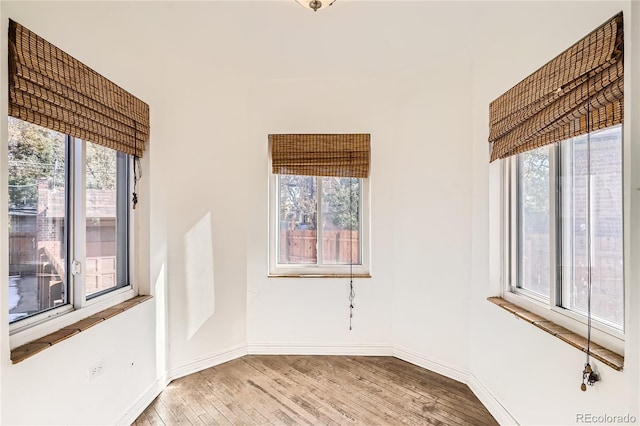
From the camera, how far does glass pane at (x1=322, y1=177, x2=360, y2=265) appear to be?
3033mm

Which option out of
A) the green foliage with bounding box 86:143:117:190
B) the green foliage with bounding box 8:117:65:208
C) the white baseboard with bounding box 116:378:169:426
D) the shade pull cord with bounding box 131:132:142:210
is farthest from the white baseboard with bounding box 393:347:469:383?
the green foliage with bounding box 8:117:65:208

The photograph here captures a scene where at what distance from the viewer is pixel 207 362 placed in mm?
2689

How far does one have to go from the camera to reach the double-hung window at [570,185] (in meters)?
1.35

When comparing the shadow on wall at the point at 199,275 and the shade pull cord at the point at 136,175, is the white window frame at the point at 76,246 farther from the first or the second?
the shadow on wall at the point at 199,275

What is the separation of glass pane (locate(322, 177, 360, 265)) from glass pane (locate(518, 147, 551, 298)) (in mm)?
1342

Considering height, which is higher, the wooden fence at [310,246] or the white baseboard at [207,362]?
the wooden fence at [310,246]

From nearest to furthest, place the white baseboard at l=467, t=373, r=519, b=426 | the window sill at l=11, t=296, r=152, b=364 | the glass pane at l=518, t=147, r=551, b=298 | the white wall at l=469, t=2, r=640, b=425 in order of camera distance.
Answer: the white wall at l=469, t=2, r=640, b=425 < the window sill at l=11, t=296, r=152, b=364 < the glass pane at l=518, t=147, r=551, b=298 < the white baseboard at l=467, t=373, r=519, b=426

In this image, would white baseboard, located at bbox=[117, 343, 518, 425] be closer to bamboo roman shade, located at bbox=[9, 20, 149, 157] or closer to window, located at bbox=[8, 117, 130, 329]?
window, located at bbox=[8, 117, 130, 329]

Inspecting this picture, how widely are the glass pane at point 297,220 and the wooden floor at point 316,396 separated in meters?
0.94

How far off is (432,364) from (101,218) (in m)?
2.68

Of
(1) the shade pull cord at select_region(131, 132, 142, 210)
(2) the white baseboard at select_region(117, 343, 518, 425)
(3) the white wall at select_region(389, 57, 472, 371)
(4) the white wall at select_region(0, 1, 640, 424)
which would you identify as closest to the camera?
(4) the white wall at select_region(0, 1, 640, 424)

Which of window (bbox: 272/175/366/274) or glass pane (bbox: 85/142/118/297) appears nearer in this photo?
glass pane (bbox: 85/142/118/297)

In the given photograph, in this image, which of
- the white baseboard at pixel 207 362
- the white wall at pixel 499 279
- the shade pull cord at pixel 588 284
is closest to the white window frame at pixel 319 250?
the white baseboard at pixel 207 362

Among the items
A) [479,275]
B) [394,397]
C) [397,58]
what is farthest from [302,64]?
[394,397]
